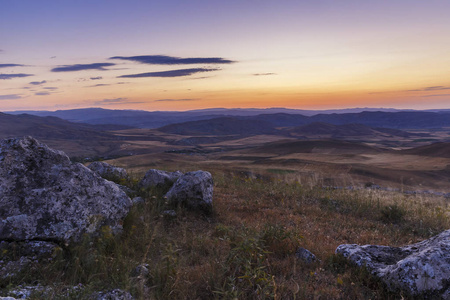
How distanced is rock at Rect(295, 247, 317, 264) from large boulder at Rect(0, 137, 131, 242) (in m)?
3.04

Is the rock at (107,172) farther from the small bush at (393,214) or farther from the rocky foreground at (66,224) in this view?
the small bush at (393,214)

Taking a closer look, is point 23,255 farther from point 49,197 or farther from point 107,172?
point 107,172

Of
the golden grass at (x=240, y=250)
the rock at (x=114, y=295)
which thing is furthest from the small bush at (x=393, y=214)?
the rock at (x=114, y=295)

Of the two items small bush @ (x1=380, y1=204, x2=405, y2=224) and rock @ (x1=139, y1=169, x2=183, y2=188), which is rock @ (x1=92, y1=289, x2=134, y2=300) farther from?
small bush @ (x1=380, y1=204, x2=405, y2=224)

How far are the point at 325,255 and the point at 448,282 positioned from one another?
1576 mm

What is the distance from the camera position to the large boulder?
399 centimetres

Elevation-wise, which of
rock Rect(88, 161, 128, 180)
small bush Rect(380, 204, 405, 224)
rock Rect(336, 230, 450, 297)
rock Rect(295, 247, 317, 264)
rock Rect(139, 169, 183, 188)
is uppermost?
rock Rect(88, 161, 128, 180)

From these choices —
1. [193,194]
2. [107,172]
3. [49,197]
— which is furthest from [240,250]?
[107,172]

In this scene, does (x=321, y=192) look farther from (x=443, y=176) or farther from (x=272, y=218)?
(x=443, y=176)

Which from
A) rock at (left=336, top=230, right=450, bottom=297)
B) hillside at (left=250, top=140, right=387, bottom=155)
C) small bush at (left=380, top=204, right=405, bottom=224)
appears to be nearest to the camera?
rock at (left=336, top=230, right=450, bottom=297)

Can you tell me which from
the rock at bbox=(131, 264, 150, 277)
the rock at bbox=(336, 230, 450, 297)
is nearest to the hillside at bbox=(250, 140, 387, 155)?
the rock at bbox=(336, 230, 450, 297)

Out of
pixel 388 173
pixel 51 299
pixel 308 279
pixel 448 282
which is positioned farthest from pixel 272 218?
pixel 388 173

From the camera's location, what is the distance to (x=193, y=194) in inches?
263

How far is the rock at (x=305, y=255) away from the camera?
4141 mm
